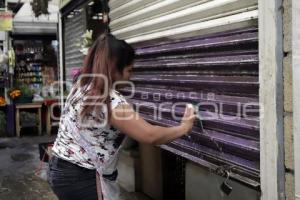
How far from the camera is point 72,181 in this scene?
2838 mm

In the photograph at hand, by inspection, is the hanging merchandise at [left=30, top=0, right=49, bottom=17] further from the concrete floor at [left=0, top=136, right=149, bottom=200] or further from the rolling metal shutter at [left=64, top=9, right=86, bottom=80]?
the concrete floor at [left=0, top=136, right=149, bottom=200]

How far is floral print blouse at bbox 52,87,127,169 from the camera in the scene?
8.91 ft

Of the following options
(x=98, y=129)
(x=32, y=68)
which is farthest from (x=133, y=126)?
(x=32, y=68)

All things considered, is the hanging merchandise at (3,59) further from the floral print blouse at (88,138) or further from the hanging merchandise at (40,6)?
the floral print blouse at (88,138)

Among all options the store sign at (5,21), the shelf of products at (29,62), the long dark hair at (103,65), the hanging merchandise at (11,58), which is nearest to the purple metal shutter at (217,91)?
the long dark hair at (103,65)

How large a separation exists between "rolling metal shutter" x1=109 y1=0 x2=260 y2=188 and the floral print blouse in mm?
978

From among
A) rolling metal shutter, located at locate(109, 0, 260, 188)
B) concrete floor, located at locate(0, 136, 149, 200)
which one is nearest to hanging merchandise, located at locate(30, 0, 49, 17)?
concrete floor, located at locate(0, 136, 149, 200)

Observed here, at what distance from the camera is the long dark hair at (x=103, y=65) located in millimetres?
2660

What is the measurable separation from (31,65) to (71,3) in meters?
Answer: 6.07

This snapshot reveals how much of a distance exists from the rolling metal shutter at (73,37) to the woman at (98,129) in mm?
5208

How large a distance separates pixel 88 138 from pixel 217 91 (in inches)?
51.4

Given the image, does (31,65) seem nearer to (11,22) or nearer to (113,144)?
(11,22)

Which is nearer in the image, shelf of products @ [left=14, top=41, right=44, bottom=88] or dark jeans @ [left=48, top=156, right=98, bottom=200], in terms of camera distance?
dark jeans @ [left=48, top=156, right=98, bottom=200]

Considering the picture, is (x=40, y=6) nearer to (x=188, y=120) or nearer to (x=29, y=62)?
(x=29, y=62)
